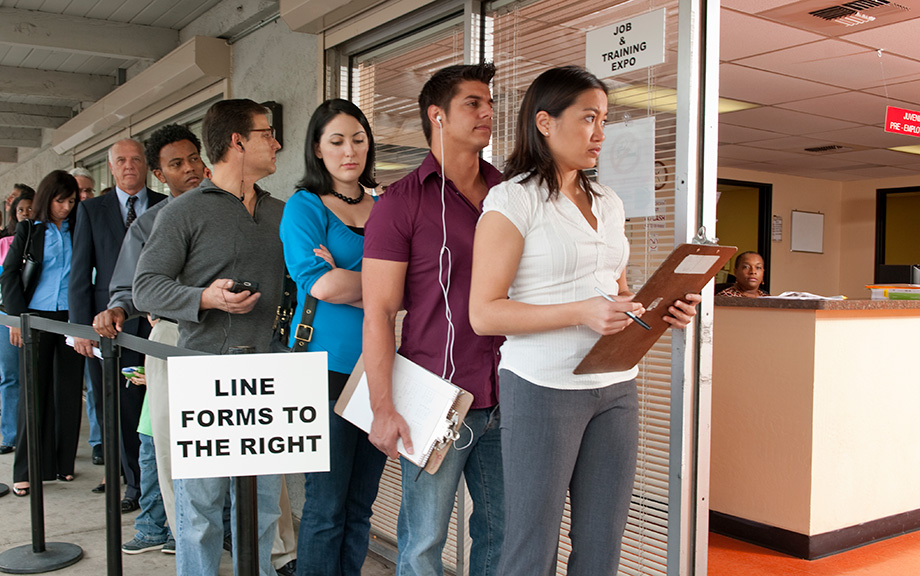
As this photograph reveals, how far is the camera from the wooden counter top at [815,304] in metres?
3.46

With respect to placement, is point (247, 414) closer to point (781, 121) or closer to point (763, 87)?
point (763, 87)

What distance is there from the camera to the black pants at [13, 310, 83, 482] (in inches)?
172

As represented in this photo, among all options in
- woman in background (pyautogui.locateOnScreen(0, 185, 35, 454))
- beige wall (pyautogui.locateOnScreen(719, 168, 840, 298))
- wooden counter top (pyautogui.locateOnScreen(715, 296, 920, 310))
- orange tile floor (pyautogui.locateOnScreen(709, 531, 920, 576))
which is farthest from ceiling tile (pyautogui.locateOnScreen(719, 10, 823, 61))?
beige wall (pyautogui.locateOnScreen(719, 168, 840, 298))

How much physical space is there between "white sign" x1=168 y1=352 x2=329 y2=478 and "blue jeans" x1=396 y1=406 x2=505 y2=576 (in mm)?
249

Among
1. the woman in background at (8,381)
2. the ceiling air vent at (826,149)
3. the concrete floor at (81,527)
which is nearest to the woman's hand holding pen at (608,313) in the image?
the concrete floor at (81,527)

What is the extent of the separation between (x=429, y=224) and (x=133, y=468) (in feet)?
8.97

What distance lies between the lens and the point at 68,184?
14.4 feet

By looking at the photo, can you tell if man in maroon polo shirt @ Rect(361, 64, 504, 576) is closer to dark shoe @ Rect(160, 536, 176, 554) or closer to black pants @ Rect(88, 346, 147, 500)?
dark shoe @ Rect(160, 536, 176, 554)

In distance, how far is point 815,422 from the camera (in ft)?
11.4

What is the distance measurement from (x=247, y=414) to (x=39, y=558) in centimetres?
215

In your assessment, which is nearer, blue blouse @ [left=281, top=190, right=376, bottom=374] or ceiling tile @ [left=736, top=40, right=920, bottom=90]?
blue blouse @ [left=281, top=190, right=376, bottom=374]

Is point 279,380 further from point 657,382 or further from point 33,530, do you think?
point 33,530

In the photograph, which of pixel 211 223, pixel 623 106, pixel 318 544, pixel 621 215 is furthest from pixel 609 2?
pixel 318 544

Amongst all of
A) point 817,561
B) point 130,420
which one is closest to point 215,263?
point 130,420
